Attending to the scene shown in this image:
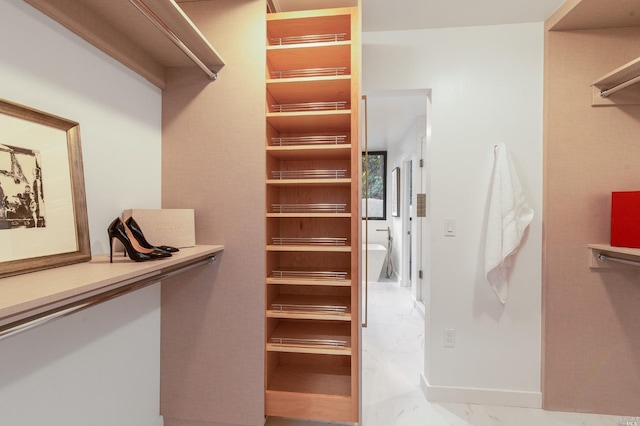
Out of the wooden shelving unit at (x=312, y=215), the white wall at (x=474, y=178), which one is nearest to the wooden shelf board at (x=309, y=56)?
the wooden shelving unit at (x=312, y=215)

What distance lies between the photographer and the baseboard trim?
1800mm

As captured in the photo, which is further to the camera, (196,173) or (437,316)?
(437,316)

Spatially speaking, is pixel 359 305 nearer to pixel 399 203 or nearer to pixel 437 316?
pixel 437 316

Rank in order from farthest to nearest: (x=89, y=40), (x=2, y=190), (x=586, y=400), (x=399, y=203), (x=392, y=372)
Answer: (x=399, y=203) → (x=392, y=372) → (x=586, y=400) → (x=89, y=40) → (x=2, y=190)

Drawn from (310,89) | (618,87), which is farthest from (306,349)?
(618,87)

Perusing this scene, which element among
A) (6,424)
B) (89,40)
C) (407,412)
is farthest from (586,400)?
(89,40)

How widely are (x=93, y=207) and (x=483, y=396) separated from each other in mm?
2354

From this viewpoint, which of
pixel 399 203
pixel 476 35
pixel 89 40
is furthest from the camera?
pixel 399 203

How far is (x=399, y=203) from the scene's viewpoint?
465cm

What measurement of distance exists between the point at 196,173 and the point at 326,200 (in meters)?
0.76

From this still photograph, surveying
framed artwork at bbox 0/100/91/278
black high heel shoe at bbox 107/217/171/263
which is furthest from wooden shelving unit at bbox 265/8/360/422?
framed artwork at bbox 0/100/91/278

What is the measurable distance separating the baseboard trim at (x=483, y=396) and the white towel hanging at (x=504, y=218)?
61cm

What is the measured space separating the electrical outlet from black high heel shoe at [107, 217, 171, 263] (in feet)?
5.64

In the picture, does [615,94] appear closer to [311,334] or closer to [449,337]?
[449,337]
